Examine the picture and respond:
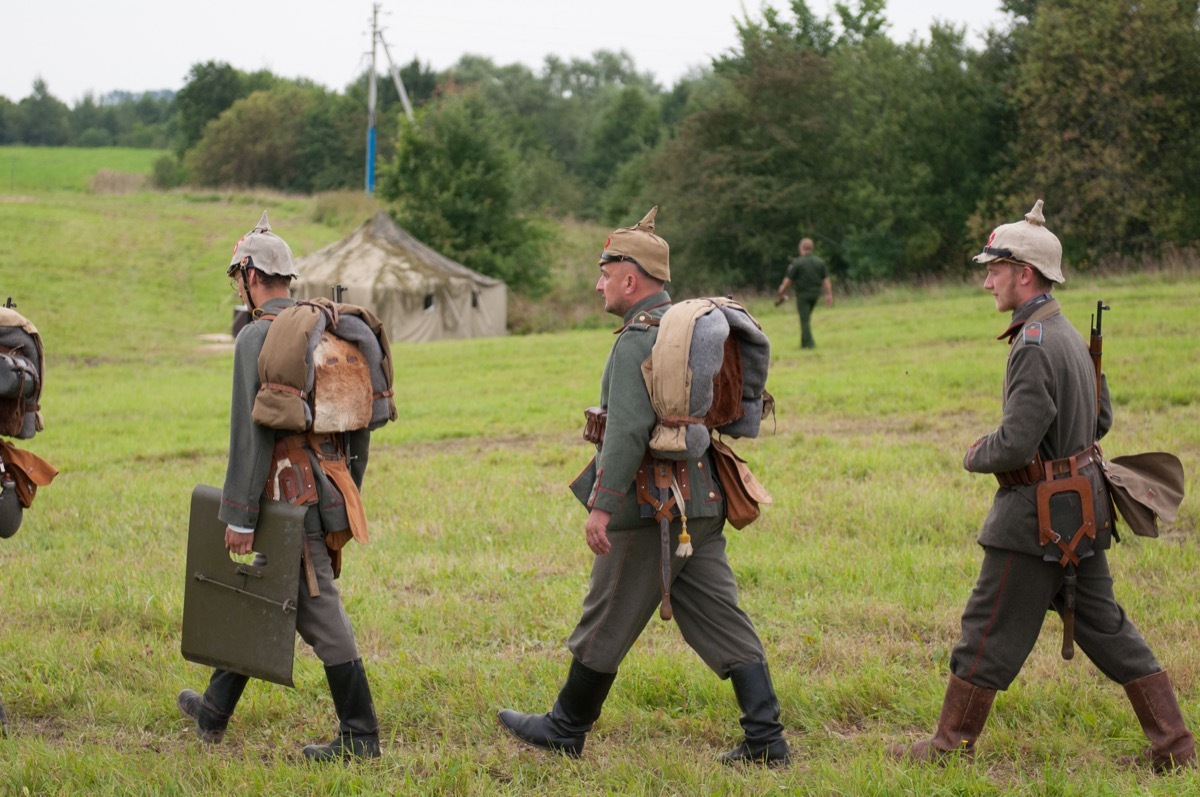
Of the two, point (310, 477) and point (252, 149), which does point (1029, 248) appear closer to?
point (310, 477)

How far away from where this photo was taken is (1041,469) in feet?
14.1

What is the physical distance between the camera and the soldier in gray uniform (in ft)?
14.3

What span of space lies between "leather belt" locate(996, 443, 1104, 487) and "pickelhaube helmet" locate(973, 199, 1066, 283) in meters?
0.64

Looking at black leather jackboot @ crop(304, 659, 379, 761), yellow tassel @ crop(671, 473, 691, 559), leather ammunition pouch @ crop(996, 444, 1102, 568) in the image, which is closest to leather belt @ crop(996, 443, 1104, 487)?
leather ammunition pouch @ crop(996, 444, 1102, 568)

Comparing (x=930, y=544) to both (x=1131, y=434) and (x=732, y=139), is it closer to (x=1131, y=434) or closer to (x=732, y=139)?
(x=1131, y=434)

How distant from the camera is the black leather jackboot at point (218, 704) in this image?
4875mm

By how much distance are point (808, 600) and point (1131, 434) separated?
5614mm

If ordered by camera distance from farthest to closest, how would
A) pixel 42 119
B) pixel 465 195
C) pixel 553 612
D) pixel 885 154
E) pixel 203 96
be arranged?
pixel 42 119 < pixel 203 96 < pixel 885 154 < pixel 465 195 < pixel 553 612

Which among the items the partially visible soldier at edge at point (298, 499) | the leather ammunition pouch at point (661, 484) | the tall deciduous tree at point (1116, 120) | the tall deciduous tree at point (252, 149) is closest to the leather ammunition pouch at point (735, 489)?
the leather ammunition pouch at point (661, 484)

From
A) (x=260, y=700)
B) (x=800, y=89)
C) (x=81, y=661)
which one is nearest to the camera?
(x=260, y=700)

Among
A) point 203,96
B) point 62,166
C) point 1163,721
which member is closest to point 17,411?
point 1163,721

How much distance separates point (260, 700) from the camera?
17.4 feet

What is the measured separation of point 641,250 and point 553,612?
2.65m

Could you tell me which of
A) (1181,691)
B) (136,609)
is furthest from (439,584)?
(1181,691)
